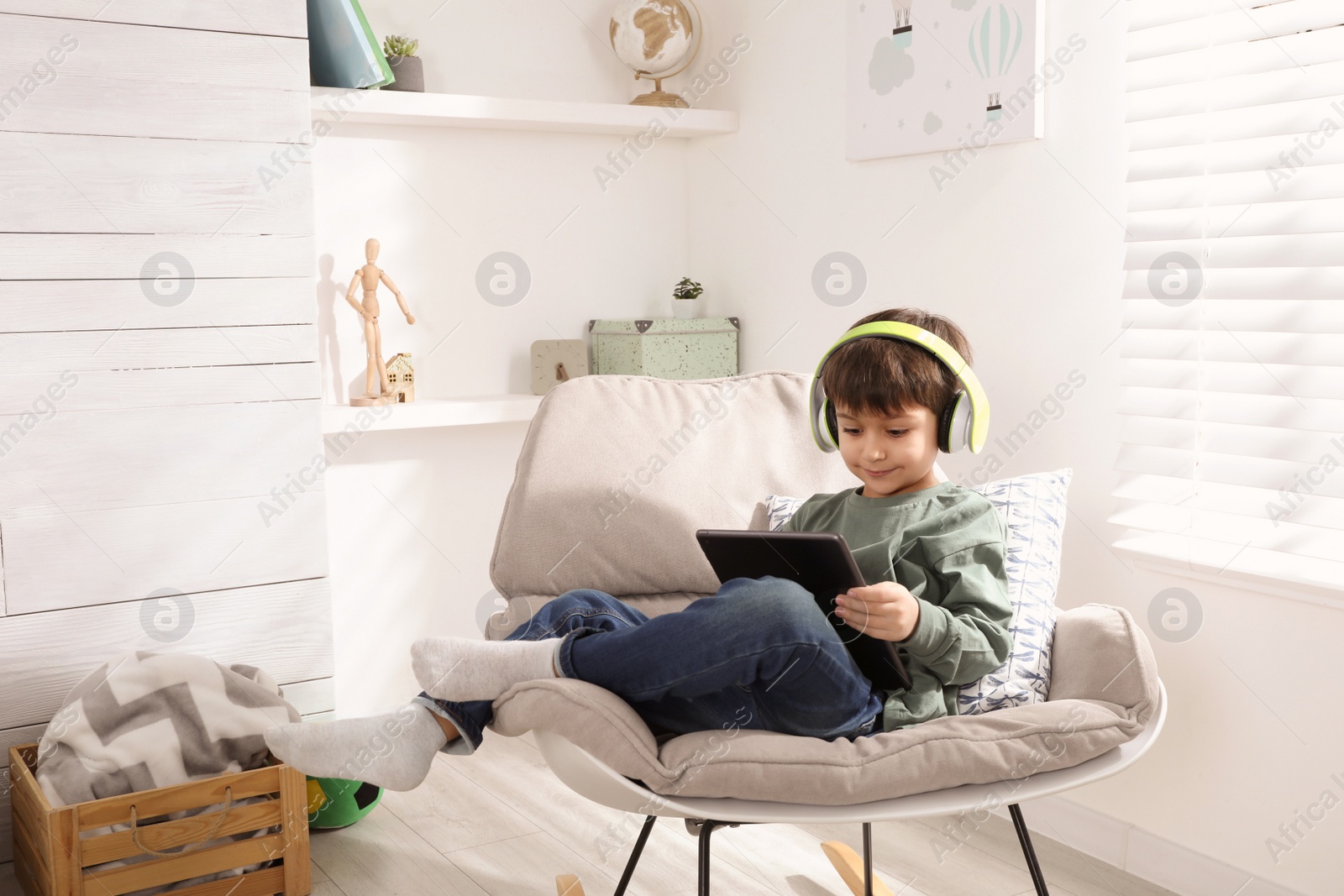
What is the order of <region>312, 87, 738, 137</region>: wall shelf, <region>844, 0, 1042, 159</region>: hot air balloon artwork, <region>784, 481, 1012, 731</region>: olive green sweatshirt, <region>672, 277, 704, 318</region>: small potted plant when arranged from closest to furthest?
<region>784, 481, 1012, 731</region>: olive green sweatshirt
<region>844, 0, 1042, 159</region>: hot air balloon artwork
<region>312, 87, 738, 137</region>: wall shelf
<region>672, 277, 704, 318</region>: small potted plant

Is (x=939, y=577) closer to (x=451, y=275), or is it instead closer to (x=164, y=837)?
(x=164, y=837)

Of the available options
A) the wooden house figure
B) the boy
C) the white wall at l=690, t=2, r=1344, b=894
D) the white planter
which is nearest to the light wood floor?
the white wall at l=690, t=2, r=1344, b=894

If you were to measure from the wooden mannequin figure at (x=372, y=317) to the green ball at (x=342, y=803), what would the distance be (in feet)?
2.59

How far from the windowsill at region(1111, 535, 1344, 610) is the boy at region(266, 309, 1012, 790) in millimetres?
512

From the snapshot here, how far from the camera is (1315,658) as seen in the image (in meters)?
1.62

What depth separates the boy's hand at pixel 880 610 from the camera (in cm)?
120

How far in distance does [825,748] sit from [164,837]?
108 centimetres

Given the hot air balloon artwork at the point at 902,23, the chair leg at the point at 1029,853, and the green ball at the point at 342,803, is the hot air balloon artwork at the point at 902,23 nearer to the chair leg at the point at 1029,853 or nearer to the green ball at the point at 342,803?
the chair leg at the point at 1029,853

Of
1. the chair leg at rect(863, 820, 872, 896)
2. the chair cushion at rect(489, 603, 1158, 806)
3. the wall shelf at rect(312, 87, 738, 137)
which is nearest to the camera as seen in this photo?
the chair cushion at rect(489, 603, 1158, 806)

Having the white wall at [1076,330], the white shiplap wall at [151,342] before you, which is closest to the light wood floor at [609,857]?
the white wall at [1076,330]

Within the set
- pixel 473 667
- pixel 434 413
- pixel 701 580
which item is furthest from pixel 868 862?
pixel 434 413

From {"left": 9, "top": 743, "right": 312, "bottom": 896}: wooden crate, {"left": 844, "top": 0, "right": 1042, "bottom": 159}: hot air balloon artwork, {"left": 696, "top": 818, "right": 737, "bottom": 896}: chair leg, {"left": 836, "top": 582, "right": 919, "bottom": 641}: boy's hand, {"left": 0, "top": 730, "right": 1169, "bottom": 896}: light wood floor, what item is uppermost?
{"left": 844, "top": 0, "right": 1042, "bottom": 159}: hot air balloon artwork

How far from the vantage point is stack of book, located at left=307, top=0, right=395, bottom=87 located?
2172 mm

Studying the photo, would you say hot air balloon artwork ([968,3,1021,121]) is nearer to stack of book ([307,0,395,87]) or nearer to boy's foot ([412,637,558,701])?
stack of book ([307,0,395,87])
